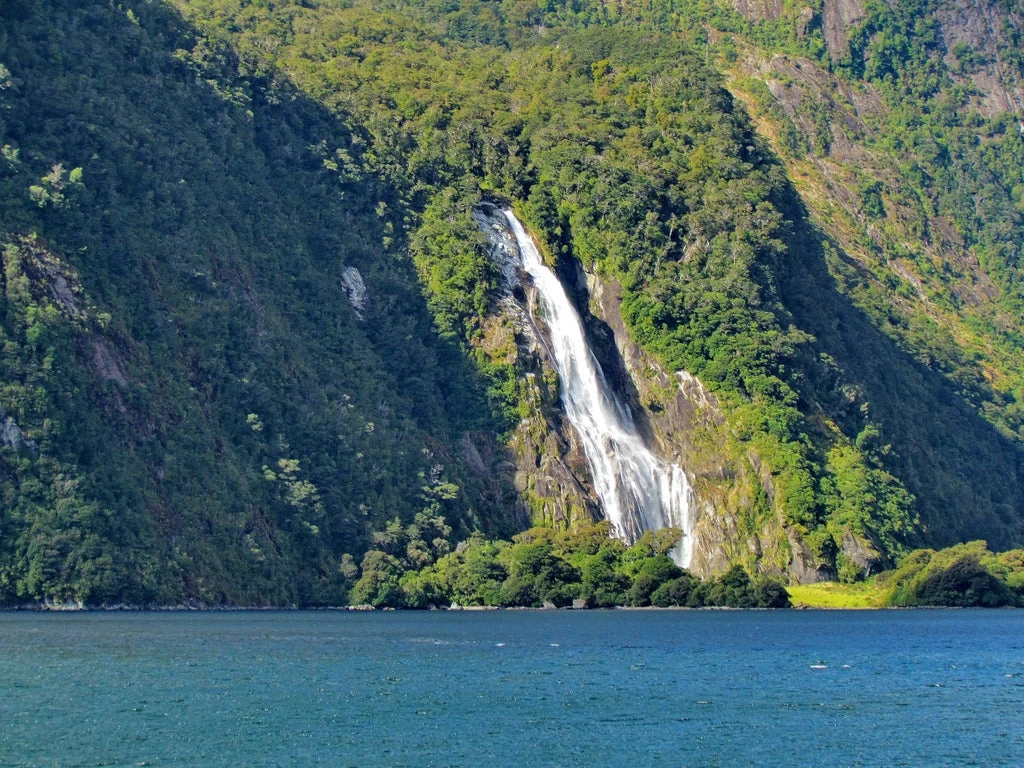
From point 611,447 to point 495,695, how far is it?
2673 inches

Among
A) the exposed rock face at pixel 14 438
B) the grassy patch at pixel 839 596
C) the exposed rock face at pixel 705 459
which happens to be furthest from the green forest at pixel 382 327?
the grassy patch at pixel 839 596

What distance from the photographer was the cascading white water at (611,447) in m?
121

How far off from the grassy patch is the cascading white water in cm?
1001

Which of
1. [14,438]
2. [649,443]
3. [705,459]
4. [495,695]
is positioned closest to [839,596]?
[705,459]

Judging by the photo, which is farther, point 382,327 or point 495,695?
point 382,327

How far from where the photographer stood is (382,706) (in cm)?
5369

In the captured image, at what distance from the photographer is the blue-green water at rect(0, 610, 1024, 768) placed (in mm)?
46250

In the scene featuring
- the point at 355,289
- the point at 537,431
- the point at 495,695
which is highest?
the point at 355,289

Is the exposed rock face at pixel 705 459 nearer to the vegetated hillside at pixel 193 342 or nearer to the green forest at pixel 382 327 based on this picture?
the green forest at pixel 382 327

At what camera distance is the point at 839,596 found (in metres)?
110

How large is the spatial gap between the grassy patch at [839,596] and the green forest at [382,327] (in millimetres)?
1691

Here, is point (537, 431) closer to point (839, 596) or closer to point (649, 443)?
point (649, 443)

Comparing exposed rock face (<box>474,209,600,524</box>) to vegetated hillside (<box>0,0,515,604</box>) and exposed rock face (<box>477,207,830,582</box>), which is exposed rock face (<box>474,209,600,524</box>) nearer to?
exposed rock face (<box>477,207,830,582</box>)

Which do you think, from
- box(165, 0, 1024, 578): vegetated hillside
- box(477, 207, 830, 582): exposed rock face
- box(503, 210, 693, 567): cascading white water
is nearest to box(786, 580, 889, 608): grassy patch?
box(165, 0, 1024, 578): vegetated hillside
